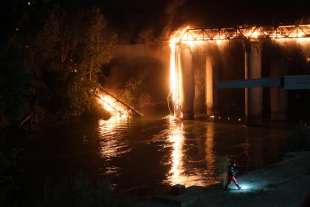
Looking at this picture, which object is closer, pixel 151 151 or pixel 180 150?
pixel 180 150

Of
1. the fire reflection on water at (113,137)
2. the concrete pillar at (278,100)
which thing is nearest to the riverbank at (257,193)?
the fire reflection on water at (113,137)

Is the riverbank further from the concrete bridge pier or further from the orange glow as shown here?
the concrete bridge pier

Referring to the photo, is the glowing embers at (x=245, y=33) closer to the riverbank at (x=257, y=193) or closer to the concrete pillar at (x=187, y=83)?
the concrete pillar at (x=187, y=83)

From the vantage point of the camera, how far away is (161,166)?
24219 millimetres

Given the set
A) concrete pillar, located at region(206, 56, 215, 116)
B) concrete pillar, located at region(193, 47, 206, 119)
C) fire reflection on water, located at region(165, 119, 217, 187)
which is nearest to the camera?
fire reflection on water, located at region(165, 119, 217, 187)

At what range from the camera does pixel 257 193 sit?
51.9 ft

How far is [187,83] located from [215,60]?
4530mm

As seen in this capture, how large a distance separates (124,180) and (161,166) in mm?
2935

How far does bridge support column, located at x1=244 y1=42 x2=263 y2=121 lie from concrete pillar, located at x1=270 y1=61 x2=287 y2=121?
2081mm

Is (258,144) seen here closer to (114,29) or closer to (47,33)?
(47,33)

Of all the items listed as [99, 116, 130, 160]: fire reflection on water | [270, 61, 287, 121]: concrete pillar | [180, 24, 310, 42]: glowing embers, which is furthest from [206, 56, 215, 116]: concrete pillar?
[99, 116, 130, 160]: fire reflection on water

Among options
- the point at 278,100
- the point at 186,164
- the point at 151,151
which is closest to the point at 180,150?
the point at 151,151

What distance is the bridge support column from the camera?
37.7 meters

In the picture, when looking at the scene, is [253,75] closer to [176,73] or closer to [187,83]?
[187,83]
